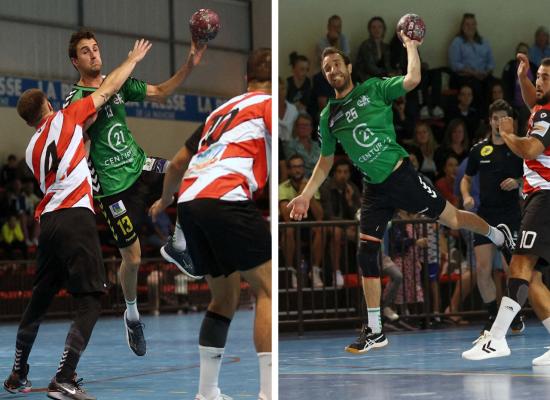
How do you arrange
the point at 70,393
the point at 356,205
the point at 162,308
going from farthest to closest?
the point at 162,308
the point at 356,205
the point at 70,393

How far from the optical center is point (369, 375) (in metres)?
4.64

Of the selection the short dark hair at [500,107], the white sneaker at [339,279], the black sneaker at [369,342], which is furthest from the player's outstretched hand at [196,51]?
the white sneaker at [339,279]

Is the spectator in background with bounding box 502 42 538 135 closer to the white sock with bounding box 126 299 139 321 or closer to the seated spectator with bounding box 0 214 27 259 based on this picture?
the white sock with bounding box 126 299 139 321

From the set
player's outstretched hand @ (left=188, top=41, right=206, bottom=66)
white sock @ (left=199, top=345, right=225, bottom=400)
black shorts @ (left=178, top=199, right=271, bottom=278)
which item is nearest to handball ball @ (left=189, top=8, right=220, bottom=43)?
player's outstretched hand @ (left=188, top=41, right=206, bottom=66)

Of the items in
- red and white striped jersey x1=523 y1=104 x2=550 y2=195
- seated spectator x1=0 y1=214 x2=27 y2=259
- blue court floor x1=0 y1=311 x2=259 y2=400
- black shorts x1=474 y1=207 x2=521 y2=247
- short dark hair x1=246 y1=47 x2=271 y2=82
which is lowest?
blue court floor x1=0 y1=311 x2=259 y2=400

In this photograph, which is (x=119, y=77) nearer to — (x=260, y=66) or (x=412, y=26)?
(x=260, y=66)

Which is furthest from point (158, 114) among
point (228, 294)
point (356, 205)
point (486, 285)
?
point (228, 294)

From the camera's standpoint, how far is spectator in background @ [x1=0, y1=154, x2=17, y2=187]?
10.4 meters

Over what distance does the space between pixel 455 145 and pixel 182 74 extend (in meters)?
2.63

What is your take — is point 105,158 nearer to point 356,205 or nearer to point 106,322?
point 356,205

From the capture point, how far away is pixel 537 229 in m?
4.85

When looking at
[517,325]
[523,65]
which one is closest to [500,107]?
[523,65]

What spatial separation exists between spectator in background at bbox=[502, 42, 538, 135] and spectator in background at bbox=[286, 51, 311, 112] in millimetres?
982

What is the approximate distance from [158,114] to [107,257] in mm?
3523
